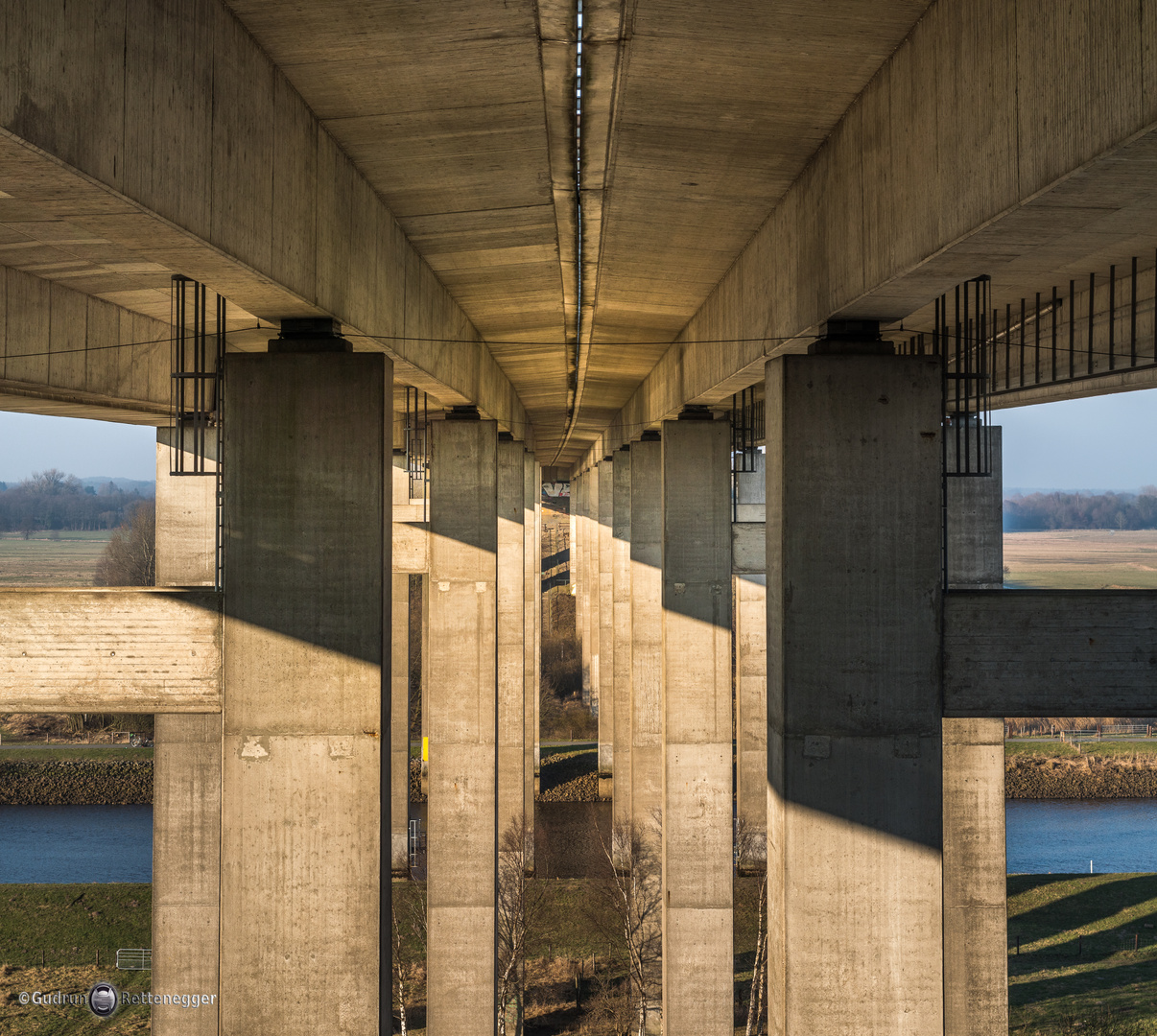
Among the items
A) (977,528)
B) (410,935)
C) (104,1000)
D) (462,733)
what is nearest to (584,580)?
(410,935)

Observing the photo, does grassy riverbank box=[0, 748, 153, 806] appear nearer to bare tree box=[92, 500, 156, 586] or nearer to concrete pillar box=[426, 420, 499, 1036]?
bare tree box=[92, 500, 156, 586]

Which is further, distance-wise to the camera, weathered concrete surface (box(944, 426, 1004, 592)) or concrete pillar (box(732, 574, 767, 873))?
concrete pillar (box(732, 574, 767, 873))

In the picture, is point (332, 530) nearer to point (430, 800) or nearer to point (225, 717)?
point (225, 717)

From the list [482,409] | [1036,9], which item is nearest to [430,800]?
[482,409]

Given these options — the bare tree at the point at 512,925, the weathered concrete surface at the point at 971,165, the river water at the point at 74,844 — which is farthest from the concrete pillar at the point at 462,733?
the river water at the point at 74,844

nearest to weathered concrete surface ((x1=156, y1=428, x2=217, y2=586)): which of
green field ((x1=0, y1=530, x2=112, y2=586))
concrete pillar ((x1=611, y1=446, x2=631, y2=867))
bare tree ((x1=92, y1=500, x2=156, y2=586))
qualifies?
concrete pillar ((x1=611, y1=446, x2=631, y2=867))

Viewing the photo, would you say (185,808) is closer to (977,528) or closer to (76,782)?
(977,528)

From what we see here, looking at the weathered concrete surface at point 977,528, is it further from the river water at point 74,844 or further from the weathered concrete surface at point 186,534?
the river water at point 74,844
